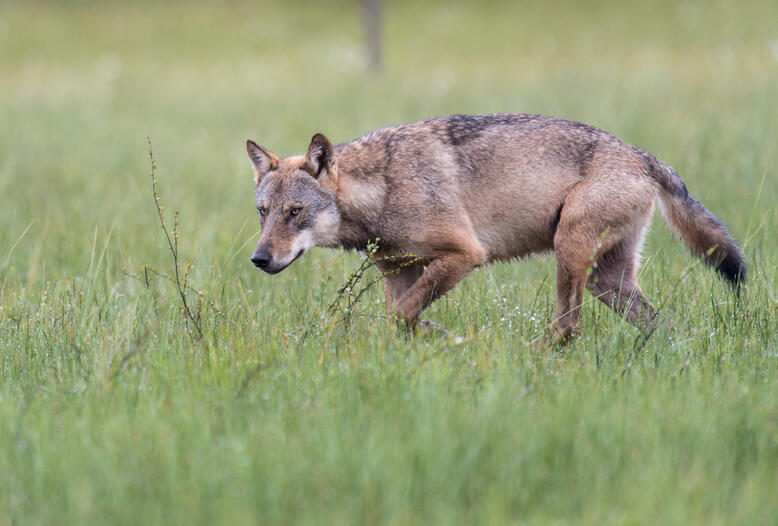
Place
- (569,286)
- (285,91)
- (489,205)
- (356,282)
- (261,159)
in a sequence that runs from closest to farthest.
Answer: (356,282)
(569,286)
(489,205)
(261,159)
(285,91)

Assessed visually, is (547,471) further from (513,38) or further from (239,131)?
(513,38)

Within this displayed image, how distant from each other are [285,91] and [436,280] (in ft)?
42.6

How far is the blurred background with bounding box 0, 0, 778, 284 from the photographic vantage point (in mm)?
8281

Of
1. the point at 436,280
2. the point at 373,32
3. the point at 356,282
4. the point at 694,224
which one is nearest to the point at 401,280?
the point at 436,280

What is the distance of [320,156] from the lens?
5352 millimetres

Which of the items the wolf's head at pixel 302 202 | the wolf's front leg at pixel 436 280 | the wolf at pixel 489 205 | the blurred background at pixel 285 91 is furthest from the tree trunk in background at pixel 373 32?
the wolf's front leg at pixel 436 280

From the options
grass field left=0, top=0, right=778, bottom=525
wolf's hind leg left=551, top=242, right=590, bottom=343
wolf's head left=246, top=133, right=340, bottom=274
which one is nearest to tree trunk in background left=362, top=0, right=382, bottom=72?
grass field left=0, top=0, right=778, bottom=525

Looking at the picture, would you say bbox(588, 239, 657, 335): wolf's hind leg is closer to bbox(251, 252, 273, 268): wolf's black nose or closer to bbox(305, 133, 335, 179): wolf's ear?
bbox(305, 133, 335, 179): wolf's ear

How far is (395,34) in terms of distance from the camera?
102ft

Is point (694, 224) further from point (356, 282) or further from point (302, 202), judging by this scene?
point (302, 202)

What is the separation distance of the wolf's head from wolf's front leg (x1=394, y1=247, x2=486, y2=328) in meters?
0.62

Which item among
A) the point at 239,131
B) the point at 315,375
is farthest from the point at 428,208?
the point at 239,131

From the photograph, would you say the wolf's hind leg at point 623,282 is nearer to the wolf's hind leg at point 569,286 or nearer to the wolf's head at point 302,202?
the wolf's hind leg at point 569,286

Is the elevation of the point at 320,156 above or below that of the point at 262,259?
above
